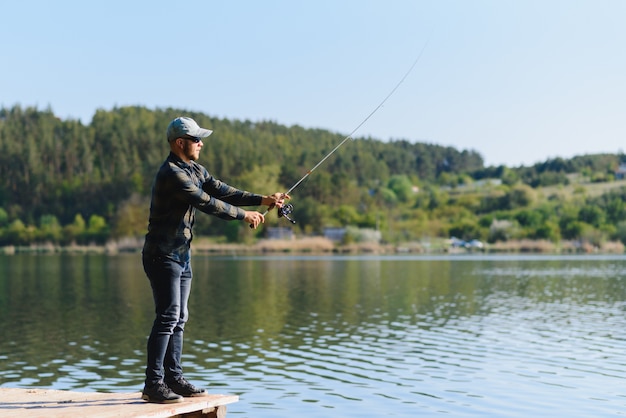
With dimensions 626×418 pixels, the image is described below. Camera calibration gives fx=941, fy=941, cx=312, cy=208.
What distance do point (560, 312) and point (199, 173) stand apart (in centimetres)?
2195

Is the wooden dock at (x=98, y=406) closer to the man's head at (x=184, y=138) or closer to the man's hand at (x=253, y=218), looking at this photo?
the man's hand at (x=253, y=218)

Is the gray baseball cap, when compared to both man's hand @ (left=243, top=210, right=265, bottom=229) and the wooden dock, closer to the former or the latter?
man's hand @ (left=243, top=210, right=265, bottom=229)

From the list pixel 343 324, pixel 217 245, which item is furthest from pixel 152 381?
pixel 217 245

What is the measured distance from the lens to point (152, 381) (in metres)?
8.02

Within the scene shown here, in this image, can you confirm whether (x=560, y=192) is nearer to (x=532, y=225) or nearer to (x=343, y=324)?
(x=532, y=225)

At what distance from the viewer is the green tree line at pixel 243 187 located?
11269 cm

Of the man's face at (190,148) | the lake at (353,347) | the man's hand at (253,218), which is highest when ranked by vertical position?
the man's face at (190,148)

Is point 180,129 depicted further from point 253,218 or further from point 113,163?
point 113,163

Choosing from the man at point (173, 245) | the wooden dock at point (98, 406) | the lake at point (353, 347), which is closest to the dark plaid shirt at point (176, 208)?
the man at point (173, 245)

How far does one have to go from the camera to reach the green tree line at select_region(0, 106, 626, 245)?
370ft

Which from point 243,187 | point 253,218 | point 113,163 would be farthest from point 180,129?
point 113,163

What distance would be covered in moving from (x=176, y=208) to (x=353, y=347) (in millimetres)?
12288

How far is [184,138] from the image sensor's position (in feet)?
27.0

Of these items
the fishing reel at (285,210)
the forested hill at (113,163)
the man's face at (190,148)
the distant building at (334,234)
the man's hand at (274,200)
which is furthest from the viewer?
the forested hill at (113,163)
